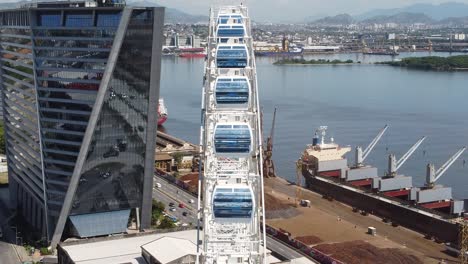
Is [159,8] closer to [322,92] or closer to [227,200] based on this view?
[227,200]

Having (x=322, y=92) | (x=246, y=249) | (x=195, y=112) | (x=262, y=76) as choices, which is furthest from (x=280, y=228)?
(x=262, y=76)

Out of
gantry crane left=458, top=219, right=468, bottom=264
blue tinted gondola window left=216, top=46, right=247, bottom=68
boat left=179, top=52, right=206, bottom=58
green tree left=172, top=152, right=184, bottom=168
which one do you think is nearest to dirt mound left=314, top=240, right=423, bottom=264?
gantry crane left=458, top=219, right=468, bottom=264

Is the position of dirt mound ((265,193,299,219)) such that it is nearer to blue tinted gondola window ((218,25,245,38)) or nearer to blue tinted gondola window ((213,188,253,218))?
blue tinted gondola window ((218,25,245,38))

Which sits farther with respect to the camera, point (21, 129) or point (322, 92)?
point (322, 92)

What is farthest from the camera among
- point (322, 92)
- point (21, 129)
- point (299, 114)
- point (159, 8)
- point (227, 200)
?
point (322, 92)

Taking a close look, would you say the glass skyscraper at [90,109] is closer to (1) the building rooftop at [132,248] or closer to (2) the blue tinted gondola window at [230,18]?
(1) the building rooftop at [132,248]
